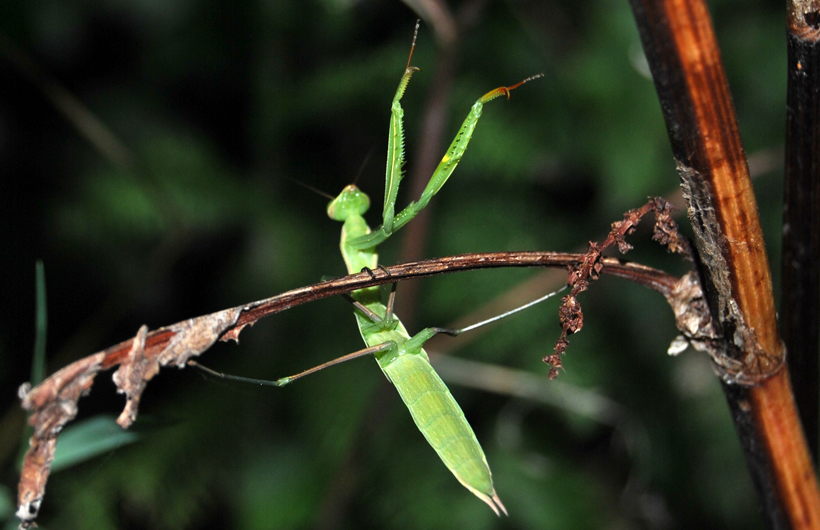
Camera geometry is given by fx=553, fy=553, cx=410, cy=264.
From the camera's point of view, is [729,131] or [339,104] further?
[339,104]

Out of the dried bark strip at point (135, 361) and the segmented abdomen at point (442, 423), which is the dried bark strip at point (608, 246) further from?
the segmented abdomen at point (442, 423)

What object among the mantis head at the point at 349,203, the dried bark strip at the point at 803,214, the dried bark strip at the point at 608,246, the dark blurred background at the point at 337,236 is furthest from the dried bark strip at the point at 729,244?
the dark blurred background at the point at 337,236

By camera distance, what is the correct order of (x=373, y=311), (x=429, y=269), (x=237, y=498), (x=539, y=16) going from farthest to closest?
(x=539, y=16)
(x=237, y=498)
(x=373, y=311)
(x=429, y=269)

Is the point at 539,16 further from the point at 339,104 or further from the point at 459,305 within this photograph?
the point at 459,305

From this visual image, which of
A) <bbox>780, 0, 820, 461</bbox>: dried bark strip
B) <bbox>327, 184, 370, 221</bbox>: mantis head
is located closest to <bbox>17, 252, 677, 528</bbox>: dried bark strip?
<bbox>780, 0, 820, 461</bbox>: dried bark strip

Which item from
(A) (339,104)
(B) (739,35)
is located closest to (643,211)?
(A) (339,104)

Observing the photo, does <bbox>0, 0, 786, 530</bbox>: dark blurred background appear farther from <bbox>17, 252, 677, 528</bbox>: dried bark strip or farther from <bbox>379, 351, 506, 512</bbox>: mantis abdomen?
<bbox>17, 252, 677, 528</bbox>: dried bark strip

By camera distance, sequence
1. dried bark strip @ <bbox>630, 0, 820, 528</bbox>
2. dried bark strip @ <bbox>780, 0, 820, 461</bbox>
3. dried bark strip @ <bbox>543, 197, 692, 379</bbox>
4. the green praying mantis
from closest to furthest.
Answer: dried bark strip @ <bbox>630, 0, 820, 528</bbox> < dried bark strip @ <bbox>780, 0, 820, 461</bbox> < dried bark strip @ <bbox>543, 197, 692, 379</bbox> < the green praying mantis

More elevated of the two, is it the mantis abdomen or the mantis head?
the mantis head
